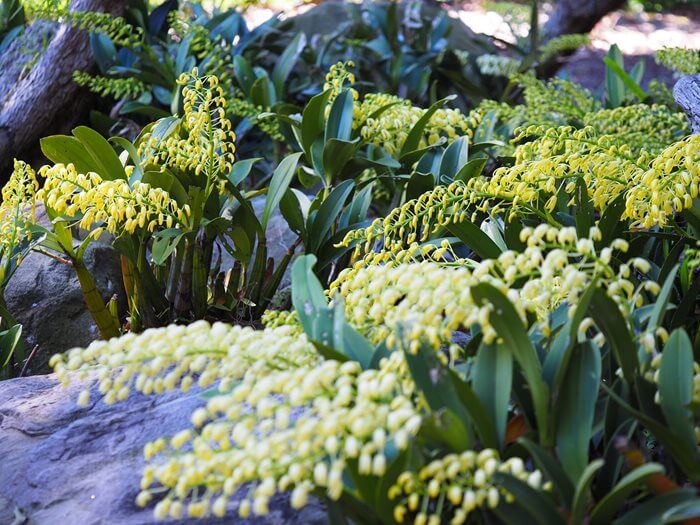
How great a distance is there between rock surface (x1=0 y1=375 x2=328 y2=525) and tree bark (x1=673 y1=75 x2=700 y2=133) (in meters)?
1.56

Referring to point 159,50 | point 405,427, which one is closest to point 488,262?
point 405,427

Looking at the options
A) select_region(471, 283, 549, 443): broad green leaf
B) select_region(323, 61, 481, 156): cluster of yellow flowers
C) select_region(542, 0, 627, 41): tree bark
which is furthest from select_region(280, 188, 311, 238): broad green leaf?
select_region(542, 0, 627, 41): tree bark

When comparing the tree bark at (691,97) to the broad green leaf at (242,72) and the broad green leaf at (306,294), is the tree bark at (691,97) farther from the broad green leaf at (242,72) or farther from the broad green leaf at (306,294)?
the broad green leaf at (242,72)

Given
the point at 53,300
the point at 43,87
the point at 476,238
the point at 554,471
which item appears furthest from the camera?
the point at 43,87

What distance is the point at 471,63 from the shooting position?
434cm

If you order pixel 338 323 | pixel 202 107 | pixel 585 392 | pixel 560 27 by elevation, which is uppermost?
pixel 202 107

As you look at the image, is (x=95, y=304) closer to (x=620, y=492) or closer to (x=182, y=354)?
(x=182, y=354)

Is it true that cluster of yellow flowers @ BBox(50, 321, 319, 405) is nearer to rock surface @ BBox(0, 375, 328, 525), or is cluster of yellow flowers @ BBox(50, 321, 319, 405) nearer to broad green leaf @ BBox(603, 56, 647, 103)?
rock surface @ BBox(0, 375, 328, 525)

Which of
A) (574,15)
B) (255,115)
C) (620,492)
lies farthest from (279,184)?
(574,15)

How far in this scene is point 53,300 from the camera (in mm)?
2527

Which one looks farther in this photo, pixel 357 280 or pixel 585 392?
pixel 357 280

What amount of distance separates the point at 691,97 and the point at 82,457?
6.14 ft

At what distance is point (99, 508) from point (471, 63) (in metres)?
3.45

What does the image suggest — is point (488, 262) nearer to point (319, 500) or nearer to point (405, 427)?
point (405, 427)
